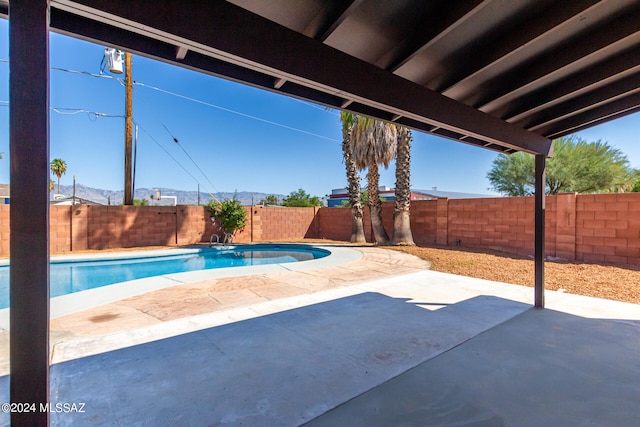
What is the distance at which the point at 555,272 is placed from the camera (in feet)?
22.8

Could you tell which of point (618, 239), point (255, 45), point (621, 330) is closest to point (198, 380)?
point (255, 45)

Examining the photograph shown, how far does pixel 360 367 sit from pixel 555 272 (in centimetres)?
640

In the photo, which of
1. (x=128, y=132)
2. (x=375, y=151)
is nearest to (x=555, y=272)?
(x=375, y=151)

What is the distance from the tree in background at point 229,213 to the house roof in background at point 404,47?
36.4 ft

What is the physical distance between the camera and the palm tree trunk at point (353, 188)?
45.7ft

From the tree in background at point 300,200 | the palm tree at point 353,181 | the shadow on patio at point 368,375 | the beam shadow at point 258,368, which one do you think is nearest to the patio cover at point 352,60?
the beam shadow at point 258,368

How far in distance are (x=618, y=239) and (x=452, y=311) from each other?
630 centimetres

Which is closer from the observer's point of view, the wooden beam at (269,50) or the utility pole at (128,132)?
the wooden beam at (269,50)

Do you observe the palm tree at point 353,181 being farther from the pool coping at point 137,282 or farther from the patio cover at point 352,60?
the patio cover at point 352,60

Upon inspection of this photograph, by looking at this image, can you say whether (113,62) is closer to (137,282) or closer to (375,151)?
(137,282)

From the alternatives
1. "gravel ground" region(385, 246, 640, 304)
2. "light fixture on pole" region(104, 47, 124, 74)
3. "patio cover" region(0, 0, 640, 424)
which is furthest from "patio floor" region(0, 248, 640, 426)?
"light fixture on pole" region(104, 47, 124, 74)

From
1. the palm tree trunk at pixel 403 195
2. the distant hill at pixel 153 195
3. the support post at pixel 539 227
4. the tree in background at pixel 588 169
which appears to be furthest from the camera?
the distant hill at pixel 153 195

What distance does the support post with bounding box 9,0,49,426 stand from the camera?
3.95 feet

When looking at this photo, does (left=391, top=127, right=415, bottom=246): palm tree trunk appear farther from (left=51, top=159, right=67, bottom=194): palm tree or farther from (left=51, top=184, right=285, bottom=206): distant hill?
(left=51, top=159, right=67, bottom=194): palm tree
